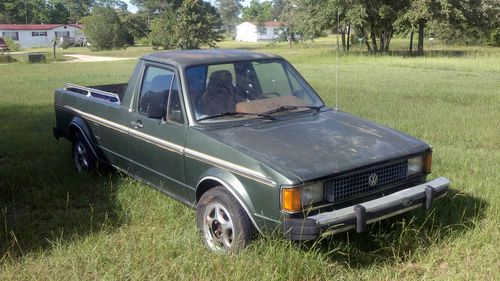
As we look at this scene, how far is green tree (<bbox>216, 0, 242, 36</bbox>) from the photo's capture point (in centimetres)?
14188

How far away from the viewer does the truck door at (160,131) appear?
15.3 ft

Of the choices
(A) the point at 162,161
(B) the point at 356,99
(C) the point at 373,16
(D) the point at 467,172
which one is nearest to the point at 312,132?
(A) the point at 162,161

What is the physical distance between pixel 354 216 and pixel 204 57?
230 cm

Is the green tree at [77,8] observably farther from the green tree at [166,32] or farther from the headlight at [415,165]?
the headlight at [415,165]

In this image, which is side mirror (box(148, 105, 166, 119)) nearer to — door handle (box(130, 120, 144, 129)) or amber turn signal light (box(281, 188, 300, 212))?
door handle (box(130, 120, 144, 129))

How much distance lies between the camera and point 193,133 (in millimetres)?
4461

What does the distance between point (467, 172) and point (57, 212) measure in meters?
4.51

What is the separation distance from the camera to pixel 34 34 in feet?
252

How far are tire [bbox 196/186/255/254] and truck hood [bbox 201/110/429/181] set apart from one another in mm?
411

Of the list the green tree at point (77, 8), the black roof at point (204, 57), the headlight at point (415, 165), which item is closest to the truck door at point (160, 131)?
the black roof at point (204, 57)

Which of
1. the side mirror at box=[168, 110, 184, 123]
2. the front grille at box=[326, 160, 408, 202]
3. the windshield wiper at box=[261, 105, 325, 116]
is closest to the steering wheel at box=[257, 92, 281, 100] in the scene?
the windshield wiper at box=[261, 105, 325, 116]

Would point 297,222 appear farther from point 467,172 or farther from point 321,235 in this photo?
point 467,172

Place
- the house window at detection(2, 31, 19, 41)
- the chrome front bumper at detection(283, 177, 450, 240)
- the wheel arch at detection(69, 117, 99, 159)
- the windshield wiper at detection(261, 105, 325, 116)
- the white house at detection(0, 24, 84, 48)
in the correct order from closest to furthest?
the chrome front bumper at detection(283, 177, 450, 240)
the windshield wiper at detection(261, 105, 325, 116)
the wheel arch at detection(69, 117, 99, 159)
the house window at detection(2, 31, 19, 41)
the white house at detection(0, 24, 84, 48)

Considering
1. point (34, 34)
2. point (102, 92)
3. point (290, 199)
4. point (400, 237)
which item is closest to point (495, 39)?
point (102, 92)
